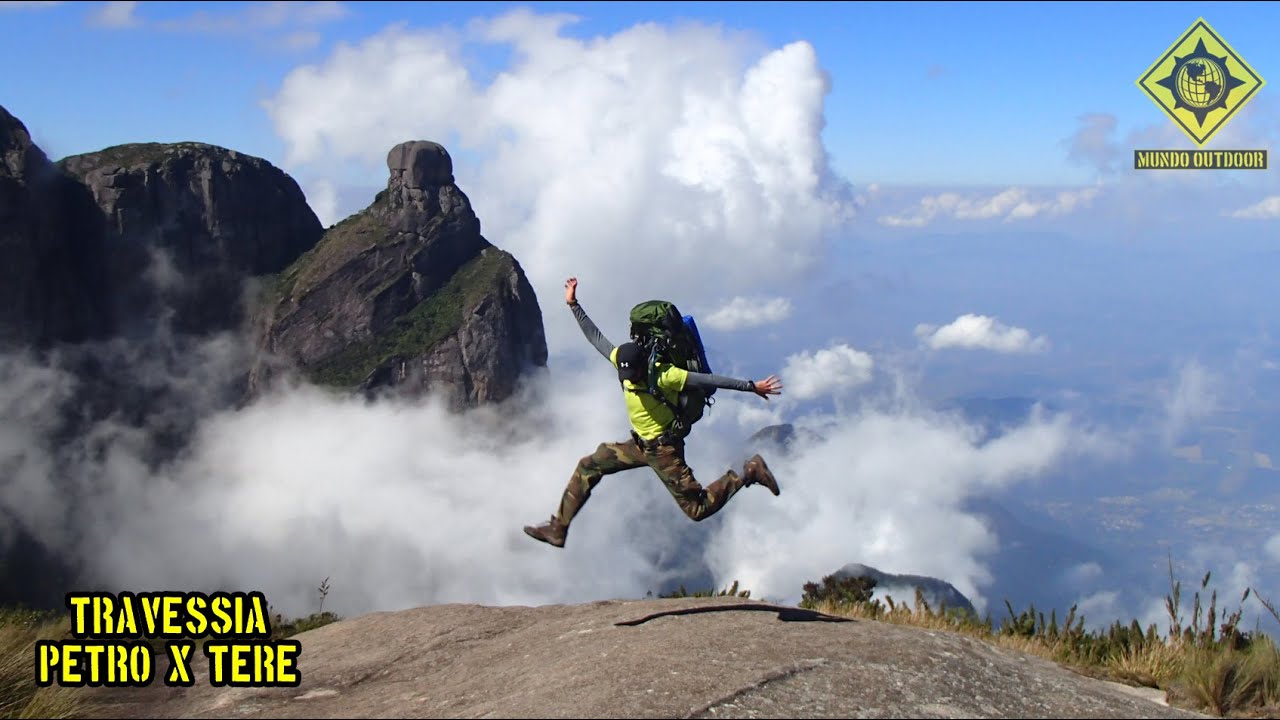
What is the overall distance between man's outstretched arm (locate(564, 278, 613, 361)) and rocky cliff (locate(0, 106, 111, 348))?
588ft

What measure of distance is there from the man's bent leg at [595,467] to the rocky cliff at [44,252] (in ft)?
589

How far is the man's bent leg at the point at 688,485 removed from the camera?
10180mm

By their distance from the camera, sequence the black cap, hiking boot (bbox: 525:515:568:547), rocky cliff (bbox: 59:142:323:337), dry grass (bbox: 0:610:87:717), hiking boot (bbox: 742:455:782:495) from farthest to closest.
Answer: rocky cliff (bbox: 59:142:323:337) < hiking boot (bbox: 525:515:568:547) < hiking boot (bbox: 742:455:782:495) < the black cap < dry grass (bbox: 0:610:87:717)

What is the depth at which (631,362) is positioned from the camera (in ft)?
32.6

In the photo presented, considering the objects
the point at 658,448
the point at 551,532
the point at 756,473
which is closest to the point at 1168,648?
the point at 756,473

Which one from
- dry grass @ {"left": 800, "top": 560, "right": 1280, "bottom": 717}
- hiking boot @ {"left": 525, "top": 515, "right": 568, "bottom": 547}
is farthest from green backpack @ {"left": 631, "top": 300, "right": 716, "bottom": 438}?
dry grass @ {"left": 800, "top": 560, "right": 1280, "bottom": 717}

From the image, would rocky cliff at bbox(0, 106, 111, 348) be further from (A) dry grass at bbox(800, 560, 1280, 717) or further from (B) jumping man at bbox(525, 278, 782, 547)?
(A) dry grass at bbox(800, 560, 1280, 717)

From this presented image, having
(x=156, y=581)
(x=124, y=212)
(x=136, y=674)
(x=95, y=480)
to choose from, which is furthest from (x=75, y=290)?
(x=136, y=674)

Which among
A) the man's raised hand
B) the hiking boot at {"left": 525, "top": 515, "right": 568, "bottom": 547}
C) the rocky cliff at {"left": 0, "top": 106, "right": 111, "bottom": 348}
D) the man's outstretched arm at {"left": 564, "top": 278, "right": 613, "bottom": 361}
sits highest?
the rocky cliff at {"left": 0, "top": 106, "right": 111, "bottom": 348}

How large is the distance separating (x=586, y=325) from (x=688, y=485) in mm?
2226

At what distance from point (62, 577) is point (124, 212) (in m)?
71.3

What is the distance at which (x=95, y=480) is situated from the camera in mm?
172875

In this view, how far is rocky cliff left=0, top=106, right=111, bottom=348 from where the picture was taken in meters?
162

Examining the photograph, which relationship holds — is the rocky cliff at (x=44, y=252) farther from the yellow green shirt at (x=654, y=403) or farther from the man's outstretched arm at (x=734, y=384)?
the man's outstretched arm at (x=734, y=384)
